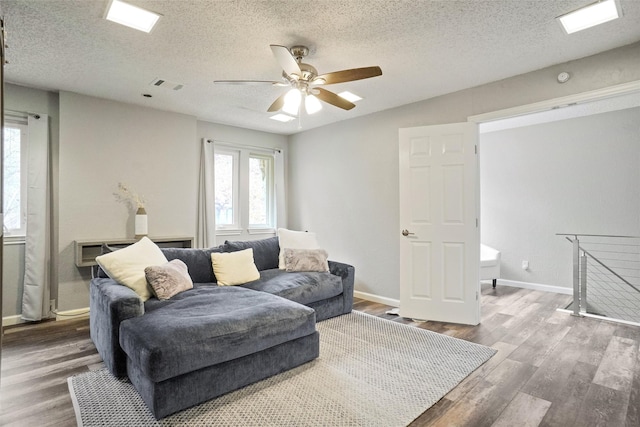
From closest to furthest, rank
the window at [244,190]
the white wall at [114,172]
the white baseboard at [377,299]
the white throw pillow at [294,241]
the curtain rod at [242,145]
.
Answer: the white wall at [114,172], the white throw pillow at [294,241], the white baseboard at [377,299], the curtain rod at [242,145], the window at [244,190]

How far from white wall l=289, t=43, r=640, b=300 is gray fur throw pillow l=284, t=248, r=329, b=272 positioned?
0.95 meters

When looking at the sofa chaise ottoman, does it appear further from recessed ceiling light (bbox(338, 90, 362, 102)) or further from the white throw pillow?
recessed ceiling light (bbox(338, 90, 362, 102))

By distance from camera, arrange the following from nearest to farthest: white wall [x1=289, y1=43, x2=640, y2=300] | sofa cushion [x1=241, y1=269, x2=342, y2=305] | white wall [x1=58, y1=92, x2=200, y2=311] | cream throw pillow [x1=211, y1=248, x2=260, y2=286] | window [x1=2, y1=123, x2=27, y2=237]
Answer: white wall [x1=289, y1=43, x2=640, y2=300] < sofa cushion [x1=241, y1=269, x2=342, y2=305] < cream throw pillow [x1=211, y1=248, x2=260, y2=286] < window [x1=2, y1=123, x2=27, y2=237] < white wall [x1=58, y1=92, x2=200, y2=311]

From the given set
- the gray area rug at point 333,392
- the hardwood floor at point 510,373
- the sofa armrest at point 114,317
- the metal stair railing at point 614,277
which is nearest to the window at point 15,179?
the hardwood floor at point 510,373

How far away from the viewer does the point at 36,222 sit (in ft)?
11.8

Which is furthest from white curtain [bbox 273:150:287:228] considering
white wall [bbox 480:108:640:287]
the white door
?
white wall [bbox 480:108:640:287]

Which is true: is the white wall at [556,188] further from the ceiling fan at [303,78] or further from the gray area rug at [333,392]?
the ceiling fan at [303,78]

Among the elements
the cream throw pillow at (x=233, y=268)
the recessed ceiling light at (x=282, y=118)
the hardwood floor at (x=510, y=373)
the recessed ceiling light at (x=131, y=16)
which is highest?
the recessed ceiling light at (x=282, y=118)

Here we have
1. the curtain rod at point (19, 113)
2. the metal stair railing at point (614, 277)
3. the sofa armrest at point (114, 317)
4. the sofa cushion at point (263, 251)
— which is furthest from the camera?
the metal stair railing at point (614, 277)

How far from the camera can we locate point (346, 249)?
4922 millimetres

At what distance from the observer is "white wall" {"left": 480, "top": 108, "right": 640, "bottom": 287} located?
14.8 feet

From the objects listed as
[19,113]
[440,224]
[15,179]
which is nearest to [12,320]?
[15,179]

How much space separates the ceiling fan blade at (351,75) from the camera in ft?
7.68

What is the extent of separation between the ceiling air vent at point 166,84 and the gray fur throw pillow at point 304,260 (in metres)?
2.14
